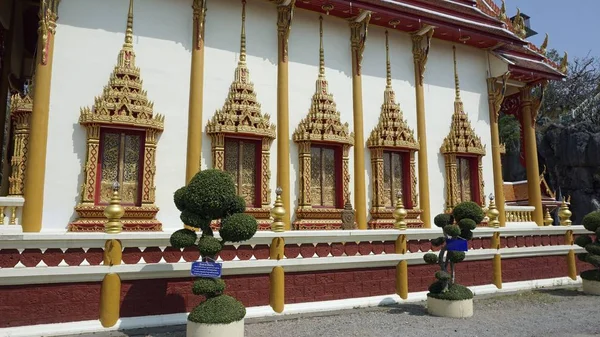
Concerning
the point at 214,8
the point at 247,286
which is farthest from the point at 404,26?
the point at 247,286

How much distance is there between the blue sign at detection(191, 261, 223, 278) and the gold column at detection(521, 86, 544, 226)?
37.7 feet

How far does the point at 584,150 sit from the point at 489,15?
46.4 feet

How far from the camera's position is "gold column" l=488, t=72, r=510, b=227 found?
504 inches

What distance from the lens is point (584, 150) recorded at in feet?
77.3

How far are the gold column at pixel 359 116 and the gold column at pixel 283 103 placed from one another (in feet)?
5.99

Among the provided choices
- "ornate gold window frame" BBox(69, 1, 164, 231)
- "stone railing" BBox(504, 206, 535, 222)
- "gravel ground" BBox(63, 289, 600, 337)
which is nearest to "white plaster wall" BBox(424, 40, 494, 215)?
"stone railing" BBox(504, 206, 535, 222)

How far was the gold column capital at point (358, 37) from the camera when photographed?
1128 centimetres

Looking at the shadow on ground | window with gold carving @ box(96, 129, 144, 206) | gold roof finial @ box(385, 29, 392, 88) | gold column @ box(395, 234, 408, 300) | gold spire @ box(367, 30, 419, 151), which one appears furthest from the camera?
gold roof finial @ box(385, 29, 392, 88)

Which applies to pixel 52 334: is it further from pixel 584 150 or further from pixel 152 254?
pixel 584 150

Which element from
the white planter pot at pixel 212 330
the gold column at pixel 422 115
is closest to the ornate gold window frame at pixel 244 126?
the white planter pot at pixel 212 330

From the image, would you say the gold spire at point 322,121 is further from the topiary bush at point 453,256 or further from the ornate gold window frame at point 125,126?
the topiary bush at point 453,256

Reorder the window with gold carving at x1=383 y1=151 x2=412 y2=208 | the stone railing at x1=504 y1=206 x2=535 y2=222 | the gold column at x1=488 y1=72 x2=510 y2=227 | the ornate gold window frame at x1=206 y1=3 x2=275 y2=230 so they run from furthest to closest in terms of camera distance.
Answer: the stone railing at x1=504 y1=206 x2=535 y2=222 < the gold column at x1=488 y1=72 x2=510 y2=227 < the window with gold carving at x1=383 y1=151 x2=412 y2=208 < the ornate gold window frame at x1=206 y1=3 x2=275 y2=230

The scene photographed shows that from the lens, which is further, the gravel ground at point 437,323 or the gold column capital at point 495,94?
the gold column capital at point 495,94

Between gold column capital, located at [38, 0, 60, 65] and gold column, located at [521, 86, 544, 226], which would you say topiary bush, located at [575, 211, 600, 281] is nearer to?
gold column, located at [521, 86, 544, 226]
